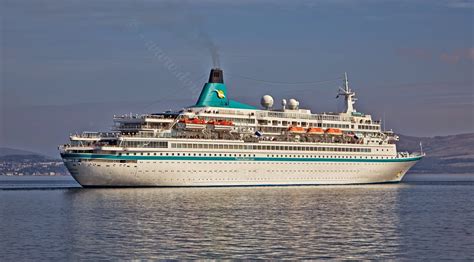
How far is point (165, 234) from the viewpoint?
48781mm

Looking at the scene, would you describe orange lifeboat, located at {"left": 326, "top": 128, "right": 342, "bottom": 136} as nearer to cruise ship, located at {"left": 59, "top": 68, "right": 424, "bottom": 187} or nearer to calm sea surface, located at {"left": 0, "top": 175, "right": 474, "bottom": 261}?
cruise ship, located at {"left": 59, "top": 68, "right": 424, "bottom": 187}

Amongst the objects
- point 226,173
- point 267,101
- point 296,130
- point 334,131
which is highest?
point 267,101

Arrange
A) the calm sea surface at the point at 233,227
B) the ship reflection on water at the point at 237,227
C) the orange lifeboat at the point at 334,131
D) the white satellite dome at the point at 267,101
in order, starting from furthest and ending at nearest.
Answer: the orange lifeboat at the point at 334,131 → the white satellite dome at the point at 267,101 → the ship reflection on water at the point at 237,227 → the calm sea surface at the point at 233,227

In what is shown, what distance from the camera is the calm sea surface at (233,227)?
42281 millimetres

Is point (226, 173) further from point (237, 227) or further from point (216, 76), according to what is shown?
point (237, 227)

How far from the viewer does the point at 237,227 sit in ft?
171

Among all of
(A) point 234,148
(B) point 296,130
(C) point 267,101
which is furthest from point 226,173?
(C) point 267,101

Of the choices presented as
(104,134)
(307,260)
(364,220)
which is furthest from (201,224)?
(104,134)

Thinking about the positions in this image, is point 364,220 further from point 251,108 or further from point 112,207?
point 251,108

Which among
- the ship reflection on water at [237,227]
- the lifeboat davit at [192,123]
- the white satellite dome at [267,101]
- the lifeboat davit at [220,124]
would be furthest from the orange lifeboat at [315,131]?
the ship reflection on water at [237,227]

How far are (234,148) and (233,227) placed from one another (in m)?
44.5

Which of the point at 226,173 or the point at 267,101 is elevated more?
the point at 267,101

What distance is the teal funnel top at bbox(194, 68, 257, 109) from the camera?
10125 cm

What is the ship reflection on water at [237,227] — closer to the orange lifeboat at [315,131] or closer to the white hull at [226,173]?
the white hull at [226,173]
